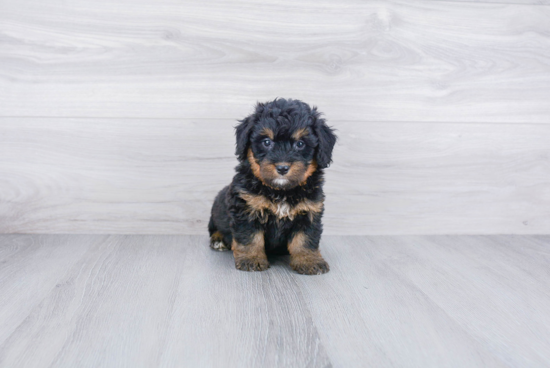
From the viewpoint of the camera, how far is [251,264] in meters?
2.14

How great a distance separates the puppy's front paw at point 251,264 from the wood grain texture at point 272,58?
916 mm

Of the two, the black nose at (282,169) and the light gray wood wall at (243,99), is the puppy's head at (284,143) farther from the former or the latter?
the light gray wood wall at (243,99)

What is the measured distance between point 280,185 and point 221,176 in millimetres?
808

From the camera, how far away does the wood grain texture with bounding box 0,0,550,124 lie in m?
2.60

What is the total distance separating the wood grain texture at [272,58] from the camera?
102 inches

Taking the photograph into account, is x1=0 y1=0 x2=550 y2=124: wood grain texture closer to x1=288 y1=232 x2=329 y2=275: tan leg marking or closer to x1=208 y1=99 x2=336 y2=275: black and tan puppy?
x1=208 y1=99 x2=336 y2=275: black and tan puppy

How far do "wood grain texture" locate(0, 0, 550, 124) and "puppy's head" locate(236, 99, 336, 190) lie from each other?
24.3 inches

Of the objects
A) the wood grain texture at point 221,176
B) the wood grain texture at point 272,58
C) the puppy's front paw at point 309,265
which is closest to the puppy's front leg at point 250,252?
the puppy's front paw at point 309,265

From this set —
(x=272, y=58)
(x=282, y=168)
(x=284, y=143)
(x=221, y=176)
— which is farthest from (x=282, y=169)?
(x=272, y=58)

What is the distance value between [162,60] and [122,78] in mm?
249

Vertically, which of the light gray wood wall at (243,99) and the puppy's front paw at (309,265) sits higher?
the light gray wood wall at (243,99)

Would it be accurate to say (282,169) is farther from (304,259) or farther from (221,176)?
(221,176)

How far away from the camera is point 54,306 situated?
1.69m

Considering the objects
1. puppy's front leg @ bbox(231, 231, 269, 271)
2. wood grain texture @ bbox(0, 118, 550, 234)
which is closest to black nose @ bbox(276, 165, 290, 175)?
puppy's front leg @ bbox(231, 231, 269, 271)
